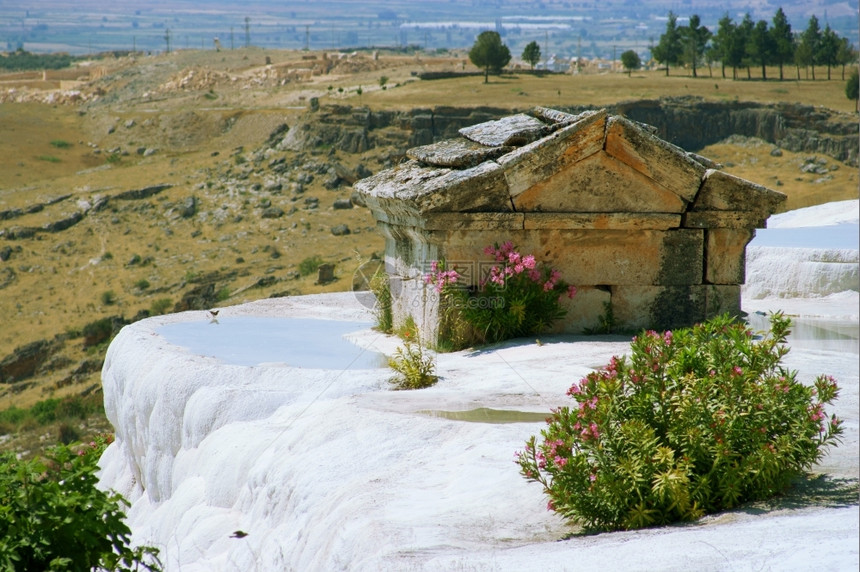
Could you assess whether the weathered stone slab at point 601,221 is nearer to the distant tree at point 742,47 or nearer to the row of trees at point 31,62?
the distant tree at point 742,47

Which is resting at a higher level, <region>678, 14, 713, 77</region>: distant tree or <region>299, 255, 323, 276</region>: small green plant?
<region>678, 14, 713, 77</region>: distant tree

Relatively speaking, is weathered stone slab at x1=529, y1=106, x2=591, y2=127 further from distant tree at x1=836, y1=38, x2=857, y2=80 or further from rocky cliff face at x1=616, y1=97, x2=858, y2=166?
distant tree at x1=836, y1=38, x2=857, y2=80

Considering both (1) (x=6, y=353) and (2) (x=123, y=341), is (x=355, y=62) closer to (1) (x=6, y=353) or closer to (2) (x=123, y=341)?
(1) (x=6, y=353)

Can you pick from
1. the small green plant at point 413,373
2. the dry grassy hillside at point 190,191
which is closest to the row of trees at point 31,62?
the dry grassy hillside at point 190,191

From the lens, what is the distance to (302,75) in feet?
257

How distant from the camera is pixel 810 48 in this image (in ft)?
218

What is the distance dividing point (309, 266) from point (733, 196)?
94.6ft

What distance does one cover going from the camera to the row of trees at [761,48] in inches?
2616

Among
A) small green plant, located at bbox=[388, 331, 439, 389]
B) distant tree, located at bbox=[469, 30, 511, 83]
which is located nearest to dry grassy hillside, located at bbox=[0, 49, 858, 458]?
distant tree, located at bbox=[469, 30, 511, 83]

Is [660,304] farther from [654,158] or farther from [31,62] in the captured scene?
[31,62]

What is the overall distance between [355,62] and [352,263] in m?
50.6

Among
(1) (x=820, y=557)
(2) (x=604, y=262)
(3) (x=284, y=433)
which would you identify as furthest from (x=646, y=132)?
(1) (x=820, y=557)

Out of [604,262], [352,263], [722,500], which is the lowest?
[352,263]

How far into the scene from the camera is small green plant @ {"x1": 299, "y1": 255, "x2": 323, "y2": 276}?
1419 inches
